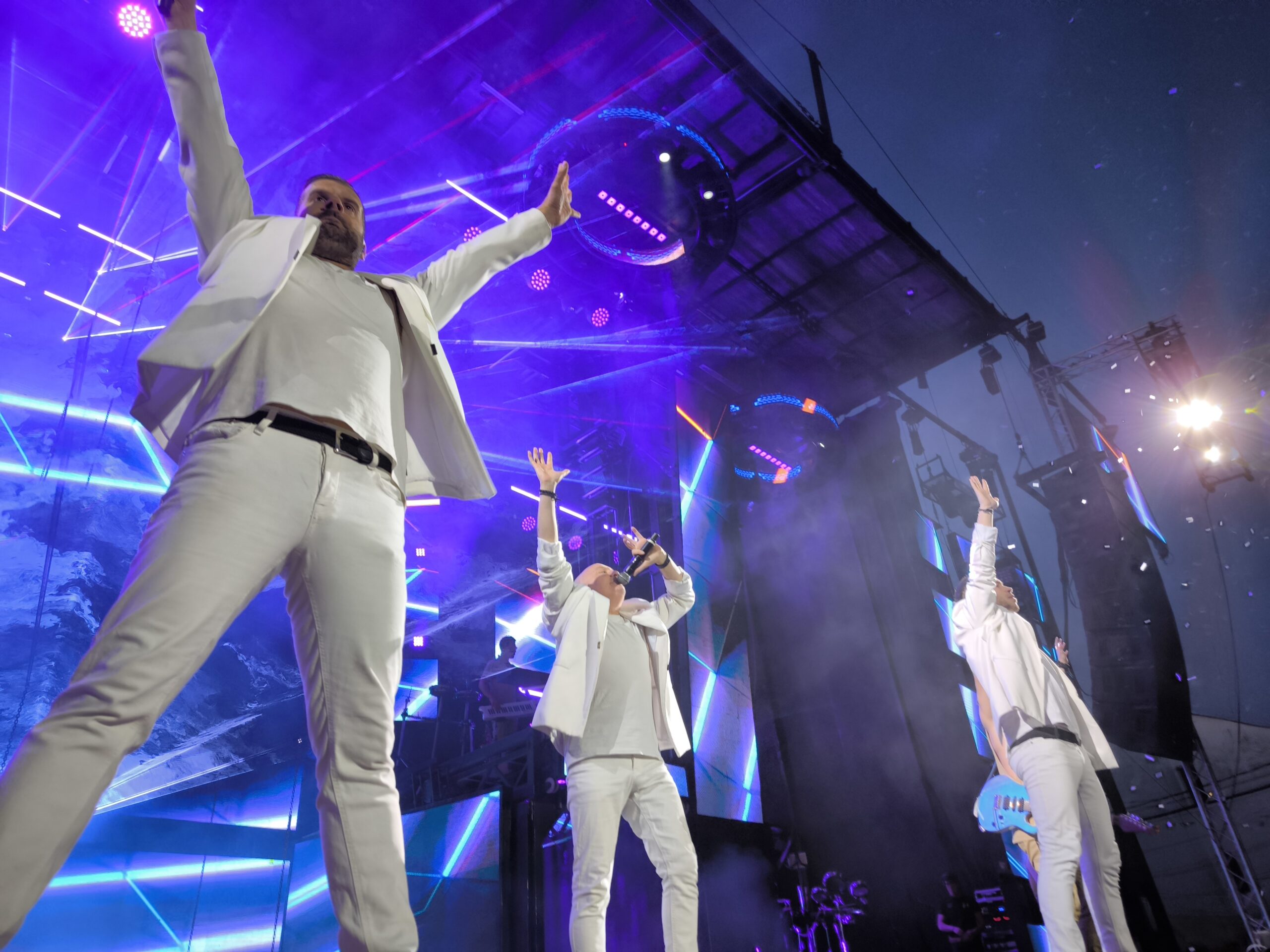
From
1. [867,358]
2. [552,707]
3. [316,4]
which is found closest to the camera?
[552,707]

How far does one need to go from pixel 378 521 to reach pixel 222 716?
5821mm

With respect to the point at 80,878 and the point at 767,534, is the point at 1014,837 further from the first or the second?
the point at 80,878

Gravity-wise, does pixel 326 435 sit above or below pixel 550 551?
below

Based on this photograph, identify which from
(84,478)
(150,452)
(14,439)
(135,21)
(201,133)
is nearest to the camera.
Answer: (201,133)

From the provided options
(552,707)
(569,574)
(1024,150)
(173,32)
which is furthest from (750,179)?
(173,32)

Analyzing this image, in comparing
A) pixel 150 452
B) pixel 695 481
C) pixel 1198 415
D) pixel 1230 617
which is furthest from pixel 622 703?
pixel 1230 617

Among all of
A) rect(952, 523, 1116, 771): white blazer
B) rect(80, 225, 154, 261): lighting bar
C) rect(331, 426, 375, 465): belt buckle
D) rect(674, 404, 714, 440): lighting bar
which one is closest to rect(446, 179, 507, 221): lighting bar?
rect(80, 225, 154, 261): lighting bar

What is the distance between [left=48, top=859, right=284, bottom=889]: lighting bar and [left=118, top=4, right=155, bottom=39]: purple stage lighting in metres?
5.28

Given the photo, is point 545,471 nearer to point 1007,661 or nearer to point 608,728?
point 608,728

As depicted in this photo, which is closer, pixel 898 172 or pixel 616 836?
pixel 616 836

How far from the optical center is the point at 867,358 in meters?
8.25

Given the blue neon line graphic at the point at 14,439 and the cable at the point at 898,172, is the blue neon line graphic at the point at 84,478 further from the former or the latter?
the cable at the point at 898,172

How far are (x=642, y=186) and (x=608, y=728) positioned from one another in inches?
132

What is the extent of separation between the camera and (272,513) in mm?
1195
